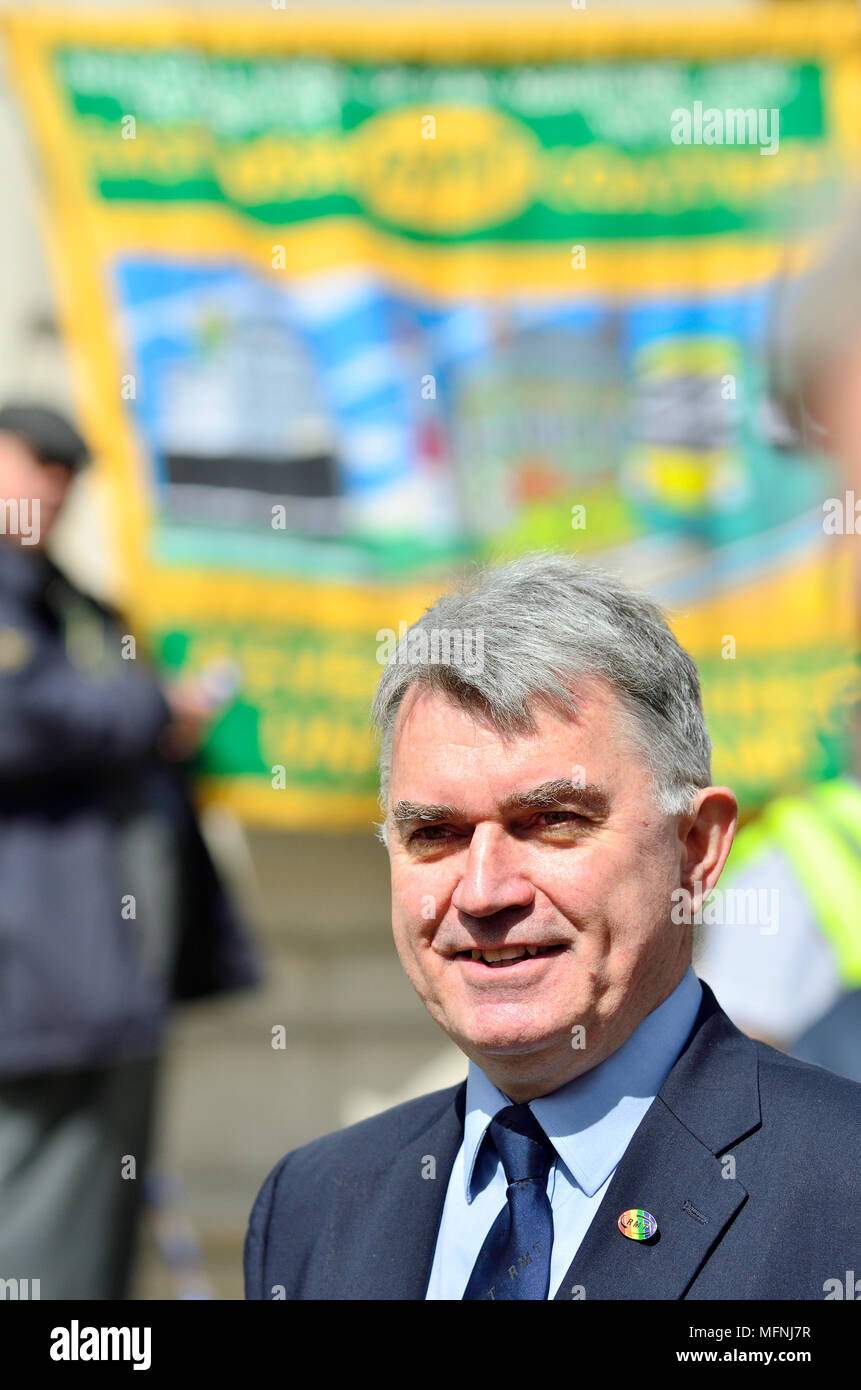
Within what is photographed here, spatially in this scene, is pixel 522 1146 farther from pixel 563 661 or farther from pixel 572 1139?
pixel 563 661

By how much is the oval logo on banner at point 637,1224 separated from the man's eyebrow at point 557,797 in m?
0.40

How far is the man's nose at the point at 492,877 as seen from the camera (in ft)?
4.99

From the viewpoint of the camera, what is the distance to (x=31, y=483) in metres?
4.00

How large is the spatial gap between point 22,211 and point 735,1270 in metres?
4.43

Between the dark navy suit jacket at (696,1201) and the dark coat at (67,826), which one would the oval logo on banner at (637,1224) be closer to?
the dark navy suit jacket at (696,1201)

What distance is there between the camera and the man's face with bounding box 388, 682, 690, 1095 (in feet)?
5.05

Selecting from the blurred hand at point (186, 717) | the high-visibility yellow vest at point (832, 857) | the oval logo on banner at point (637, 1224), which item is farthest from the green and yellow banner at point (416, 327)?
the oval logo on banner at point (637, 1224)

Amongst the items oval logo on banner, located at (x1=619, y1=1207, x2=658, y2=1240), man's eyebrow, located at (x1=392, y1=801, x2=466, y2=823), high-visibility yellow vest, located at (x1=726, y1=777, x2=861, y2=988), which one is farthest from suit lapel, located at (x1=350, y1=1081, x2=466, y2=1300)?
high-visibility yellow vest, located at (x1=726, y1=777, x2=861, y2=988)

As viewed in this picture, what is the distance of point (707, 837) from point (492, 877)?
29 cm

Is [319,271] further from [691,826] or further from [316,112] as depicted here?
[691,826]

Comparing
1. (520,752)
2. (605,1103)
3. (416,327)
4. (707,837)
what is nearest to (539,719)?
(520,752)
